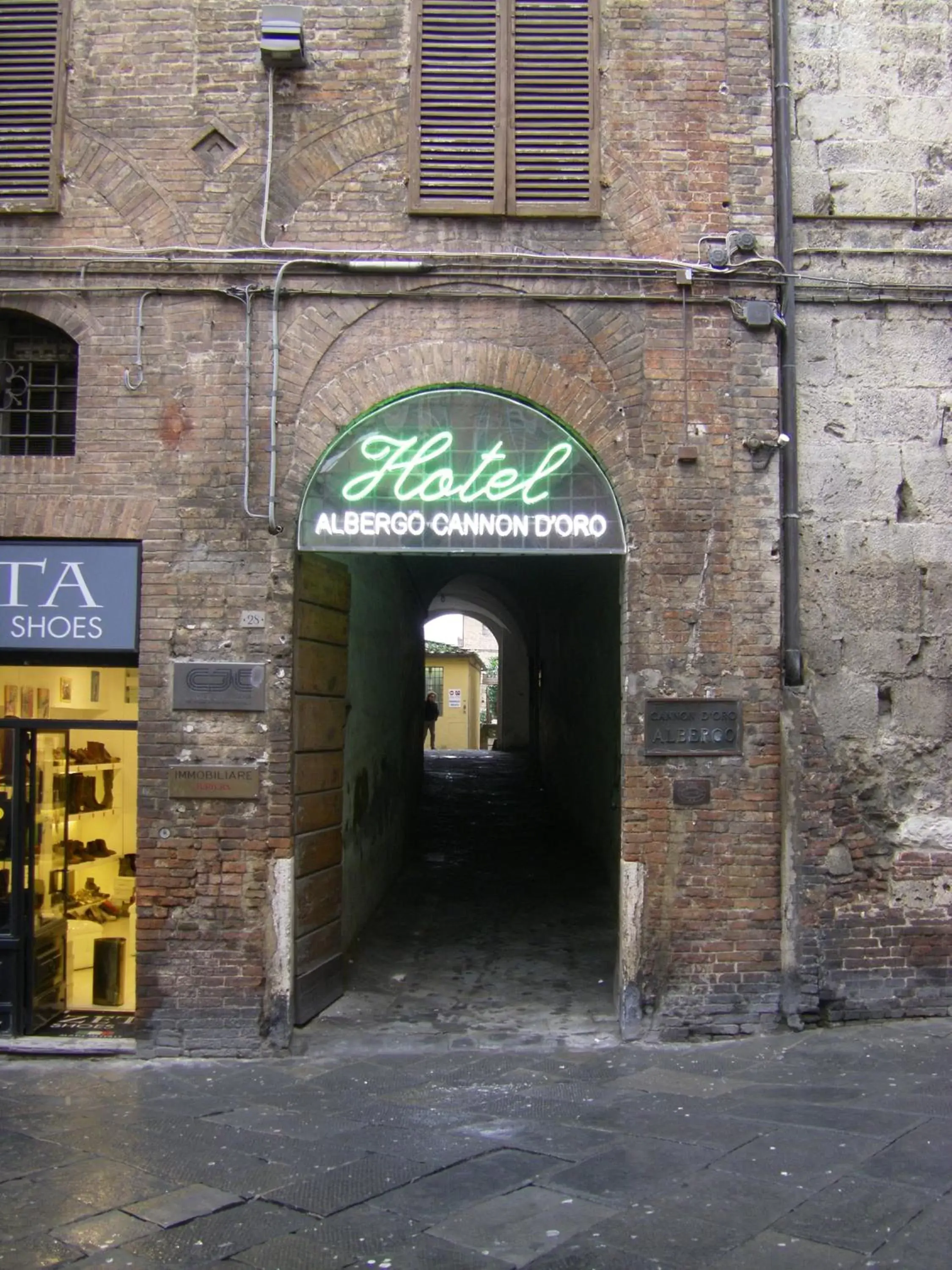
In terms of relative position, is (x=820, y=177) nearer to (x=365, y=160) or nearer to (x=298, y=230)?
(x=365, y=160)

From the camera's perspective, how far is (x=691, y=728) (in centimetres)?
737

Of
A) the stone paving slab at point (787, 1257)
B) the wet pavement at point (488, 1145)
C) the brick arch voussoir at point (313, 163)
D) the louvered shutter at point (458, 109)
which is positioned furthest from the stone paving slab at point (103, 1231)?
the louvered shutter at point (458, 109)

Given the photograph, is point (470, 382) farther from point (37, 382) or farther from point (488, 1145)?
point (488, 1145)

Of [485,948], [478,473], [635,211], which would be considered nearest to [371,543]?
[478,473]

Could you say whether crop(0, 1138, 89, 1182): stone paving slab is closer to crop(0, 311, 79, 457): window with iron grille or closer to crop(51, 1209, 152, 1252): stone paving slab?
crop(51, 1209, 152, 1252): stone paving slab

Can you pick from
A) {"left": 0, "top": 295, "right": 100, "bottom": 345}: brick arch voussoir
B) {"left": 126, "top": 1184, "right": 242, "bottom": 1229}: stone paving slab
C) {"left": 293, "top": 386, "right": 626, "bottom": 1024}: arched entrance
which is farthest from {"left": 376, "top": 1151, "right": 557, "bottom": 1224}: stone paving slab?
{"left": 0, "top": 295, "right": 100, "bottom": 345}: brick arch voussoir

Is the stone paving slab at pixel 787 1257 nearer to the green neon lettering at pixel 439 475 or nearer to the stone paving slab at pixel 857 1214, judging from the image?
the stone paving slab at pixel 857 1214

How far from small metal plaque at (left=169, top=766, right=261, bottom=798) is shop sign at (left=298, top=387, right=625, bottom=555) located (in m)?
1.61

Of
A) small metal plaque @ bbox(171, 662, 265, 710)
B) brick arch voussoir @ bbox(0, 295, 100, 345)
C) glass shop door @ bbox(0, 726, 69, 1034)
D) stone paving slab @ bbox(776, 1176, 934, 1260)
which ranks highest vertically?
brick arch voussoir @ bbox(0, 295, 100, 345)

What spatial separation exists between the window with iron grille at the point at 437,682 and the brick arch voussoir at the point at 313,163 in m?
25.1

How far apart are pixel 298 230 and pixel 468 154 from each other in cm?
132

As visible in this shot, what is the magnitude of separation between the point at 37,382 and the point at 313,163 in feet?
8.22

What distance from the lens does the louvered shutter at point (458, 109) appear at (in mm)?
7637

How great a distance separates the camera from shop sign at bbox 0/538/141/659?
7.39 metres
